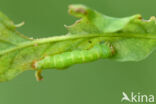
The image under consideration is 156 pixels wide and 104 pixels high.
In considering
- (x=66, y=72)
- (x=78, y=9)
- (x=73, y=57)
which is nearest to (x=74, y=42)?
(x=73, y=57)

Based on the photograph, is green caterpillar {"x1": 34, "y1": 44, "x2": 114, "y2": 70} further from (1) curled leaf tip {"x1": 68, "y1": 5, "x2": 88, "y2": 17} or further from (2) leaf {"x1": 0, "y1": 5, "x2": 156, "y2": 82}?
(1) curled leaf tip {"x1": 68, "y1": 5, "x2": 88, "y2": 17}

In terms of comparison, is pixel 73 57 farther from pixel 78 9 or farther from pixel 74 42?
pixel 78 9

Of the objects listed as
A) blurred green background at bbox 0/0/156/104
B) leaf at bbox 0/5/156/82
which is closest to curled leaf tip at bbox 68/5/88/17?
leaf at bbox 0/5/156/82

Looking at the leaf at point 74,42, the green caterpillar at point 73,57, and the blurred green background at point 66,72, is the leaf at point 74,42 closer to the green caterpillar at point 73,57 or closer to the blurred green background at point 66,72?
the green caterpillar at point 73,57

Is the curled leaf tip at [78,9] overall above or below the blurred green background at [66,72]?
below

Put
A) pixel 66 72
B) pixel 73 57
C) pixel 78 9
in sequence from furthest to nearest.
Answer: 1. pixel 66 72
2. pixel 73 57
3. pixel 78 9

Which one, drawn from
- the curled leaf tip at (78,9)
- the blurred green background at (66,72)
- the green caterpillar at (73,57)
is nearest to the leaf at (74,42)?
the green caterpillar at (73,57)
